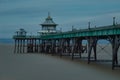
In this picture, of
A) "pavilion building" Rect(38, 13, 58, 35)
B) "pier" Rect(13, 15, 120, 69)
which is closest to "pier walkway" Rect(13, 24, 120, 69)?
"pier" Rect(13, 15, 120, 69)

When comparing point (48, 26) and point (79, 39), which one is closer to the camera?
point (79, 39)

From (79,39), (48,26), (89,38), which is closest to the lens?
(89,38)

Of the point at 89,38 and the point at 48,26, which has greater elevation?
the point at 48,26

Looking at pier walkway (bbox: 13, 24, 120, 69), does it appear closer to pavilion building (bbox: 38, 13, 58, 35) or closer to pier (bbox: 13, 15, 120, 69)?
pier (bbox: 13, 15, 120, 69)

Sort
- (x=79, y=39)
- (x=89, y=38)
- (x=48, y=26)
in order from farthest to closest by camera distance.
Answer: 1. (x=48, y=26)
2. (x=79, y=39)
3. (x=89, y=38)

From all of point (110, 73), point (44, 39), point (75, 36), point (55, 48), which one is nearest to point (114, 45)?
point (110, 73)

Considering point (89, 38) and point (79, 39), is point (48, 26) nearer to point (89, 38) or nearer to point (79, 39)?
point (79, 39)

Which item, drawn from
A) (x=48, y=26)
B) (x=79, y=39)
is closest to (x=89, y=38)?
(x=79, y=39)

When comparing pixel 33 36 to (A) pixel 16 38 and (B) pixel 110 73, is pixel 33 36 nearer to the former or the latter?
(A) pixel 16 38

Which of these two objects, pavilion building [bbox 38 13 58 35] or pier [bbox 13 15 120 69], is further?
pavilion building [bbox 38 13 58 35]

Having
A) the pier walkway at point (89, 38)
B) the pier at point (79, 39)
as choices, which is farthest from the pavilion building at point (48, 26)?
the pier walkway at point (89, 38)

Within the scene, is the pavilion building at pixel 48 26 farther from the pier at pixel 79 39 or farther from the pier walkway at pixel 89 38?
the pier walkway at pixel 89 38

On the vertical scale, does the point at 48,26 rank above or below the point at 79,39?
above

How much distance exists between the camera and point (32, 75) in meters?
30.4
